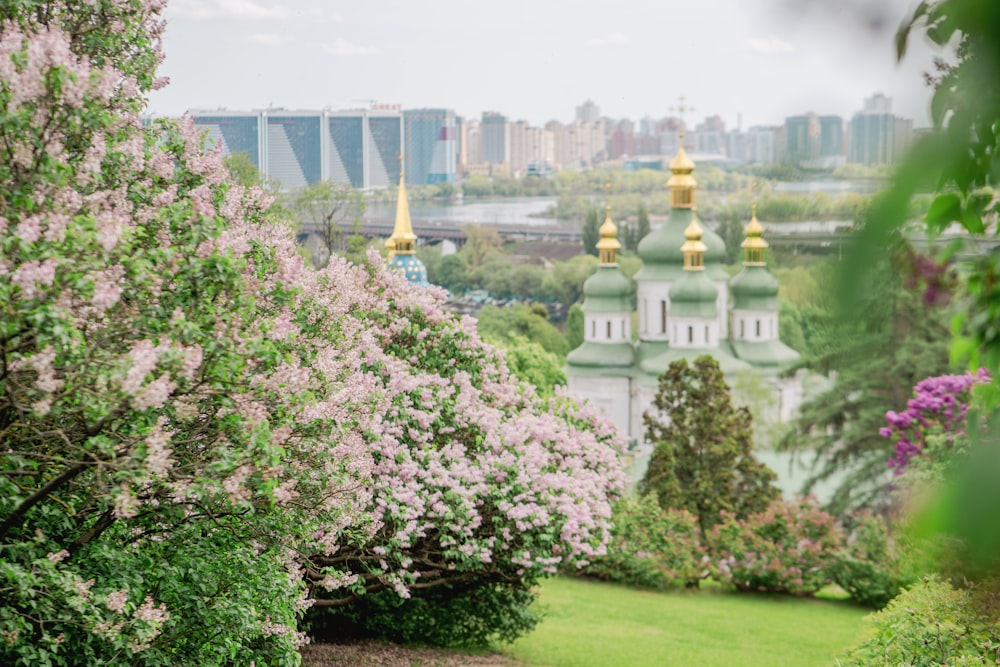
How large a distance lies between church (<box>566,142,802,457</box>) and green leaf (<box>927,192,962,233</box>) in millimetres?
38351

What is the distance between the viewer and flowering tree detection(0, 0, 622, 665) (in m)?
4.76

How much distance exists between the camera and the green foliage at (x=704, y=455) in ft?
68.8

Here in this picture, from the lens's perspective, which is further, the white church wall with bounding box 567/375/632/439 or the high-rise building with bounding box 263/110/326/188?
the white church wall with bounding box 567/375/632/439

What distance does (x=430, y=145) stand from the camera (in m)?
59.4

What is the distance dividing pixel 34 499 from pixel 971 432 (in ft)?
15.1

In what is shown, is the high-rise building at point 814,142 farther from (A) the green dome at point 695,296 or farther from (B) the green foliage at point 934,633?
(A) the green dome at point 695,296

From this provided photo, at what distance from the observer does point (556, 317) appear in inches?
2368

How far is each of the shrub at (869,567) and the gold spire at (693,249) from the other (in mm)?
21937

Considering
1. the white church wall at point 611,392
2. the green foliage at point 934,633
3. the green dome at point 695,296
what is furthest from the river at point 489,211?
the green foliage at point 934,633

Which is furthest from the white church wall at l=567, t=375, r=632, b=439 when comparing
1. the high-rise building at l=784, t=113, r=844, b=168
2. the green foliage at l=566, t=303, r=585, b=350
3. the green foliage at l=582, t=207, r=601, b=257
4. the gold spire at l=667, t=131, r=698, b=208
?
the high-rise building at l=784, t=113, r=844, b=168

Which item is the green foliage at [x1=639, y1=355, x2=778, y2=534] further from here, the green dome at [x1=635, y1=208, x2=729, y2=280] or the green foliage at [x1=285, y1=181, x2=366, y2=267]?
the green dome at [x1=635, y1=208, x2=729, y2=280]

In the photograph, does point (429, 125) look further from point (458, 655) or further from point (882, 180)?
point (882, 180)

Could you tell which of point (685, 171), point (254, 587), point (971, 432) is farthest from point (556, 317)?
point (971, 432)

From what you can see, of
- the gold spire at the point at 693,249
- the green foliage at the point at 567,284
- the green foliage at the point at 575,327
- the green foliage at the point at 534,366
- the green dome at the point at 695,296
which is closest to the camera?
the green foliage at the point at 534,366
